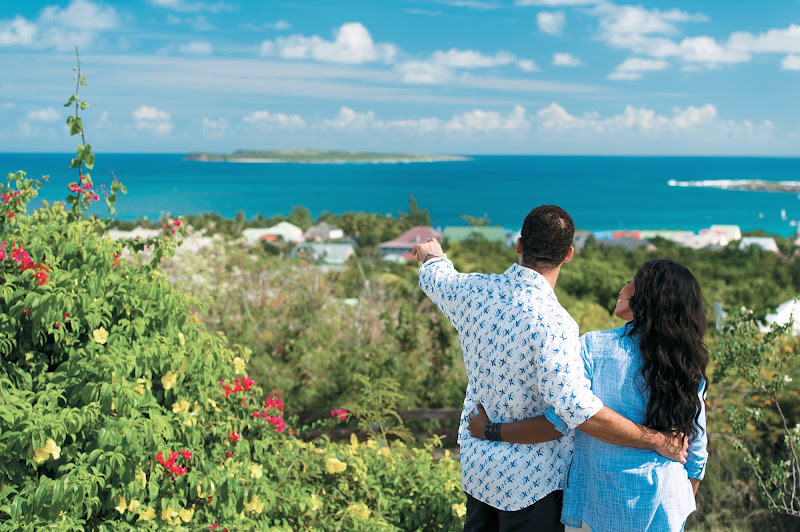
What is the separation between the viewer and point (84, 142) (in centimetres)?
360

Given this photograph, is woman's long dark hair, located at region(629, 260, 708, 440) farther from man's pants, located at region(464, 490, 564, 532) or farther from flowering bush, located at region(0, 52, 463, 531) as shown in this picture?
flowering bush, located at region(0, 52, 463, 531)

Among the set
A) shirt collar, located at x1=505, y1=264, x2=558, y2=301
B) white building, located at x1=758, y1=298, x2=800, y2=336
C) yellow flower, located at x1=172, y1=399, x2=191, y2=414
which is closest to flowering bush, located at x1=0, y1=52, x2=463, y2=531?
yellow flower, located at x1=172, y1=399, x2=191, y2=414

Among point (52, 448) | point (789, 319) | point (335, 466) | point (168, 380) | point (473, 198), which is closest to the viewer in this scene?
point (52, 448)

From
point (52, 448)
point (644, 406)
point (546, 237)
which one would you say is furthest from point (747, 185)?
point (52, 448)

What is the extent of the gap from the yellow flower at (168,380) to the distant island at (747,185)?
150 meters

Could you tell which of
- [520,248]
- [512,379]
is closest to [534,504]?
[512,379]

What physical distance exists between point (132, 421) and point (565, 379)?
1764 millimetres

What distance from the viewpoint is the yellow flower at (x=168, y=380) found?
117 inches

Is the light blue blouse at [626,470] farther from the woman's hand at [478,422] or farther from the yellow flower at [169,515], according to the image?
the yellow flower at [169,515]

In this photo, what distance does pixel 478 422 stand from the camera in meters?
2.14

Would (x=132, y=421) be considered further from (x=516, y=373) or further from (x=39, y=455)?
(x=516, y=373)

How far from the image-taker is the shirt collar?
202 cm

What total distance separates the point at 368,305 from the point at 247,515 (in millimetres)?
4626

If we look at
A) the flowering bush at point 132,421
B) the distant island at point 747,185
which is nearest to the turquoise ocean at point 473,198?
the distant island at point 747,185
